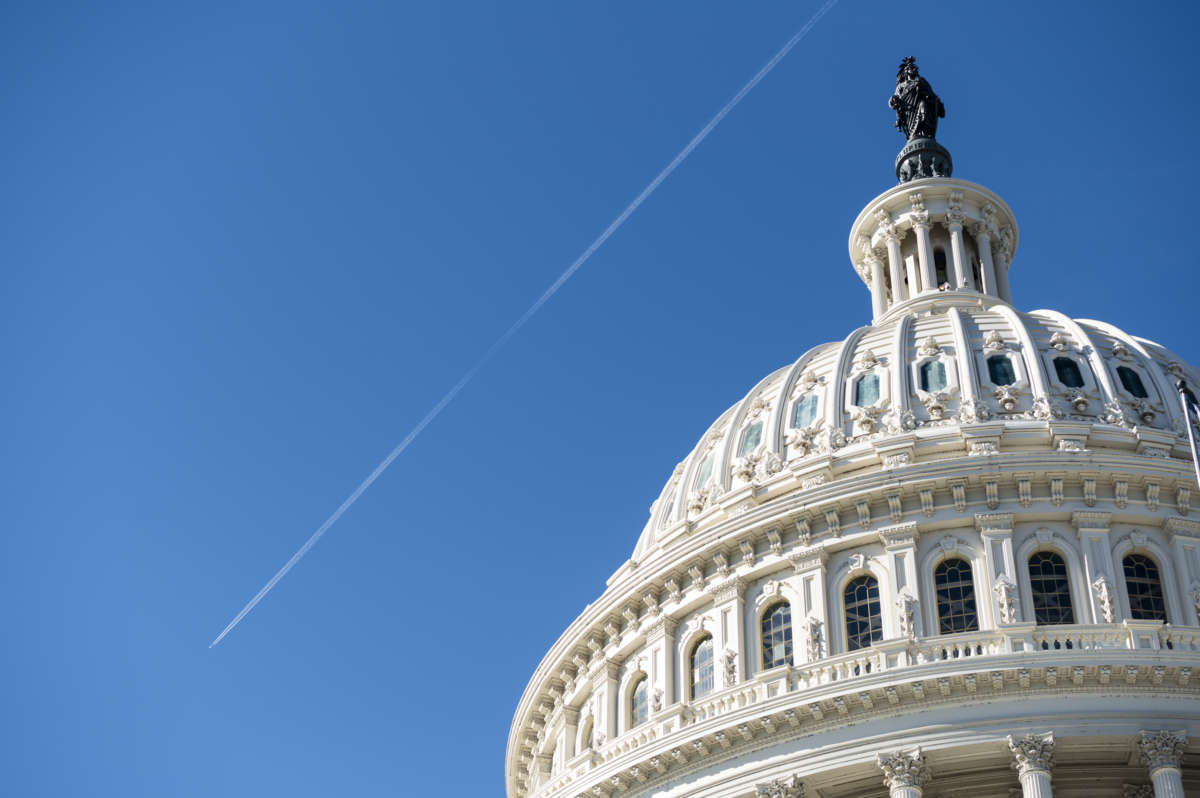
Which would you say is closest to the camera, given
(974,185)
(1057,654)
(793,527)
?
(1057,654)

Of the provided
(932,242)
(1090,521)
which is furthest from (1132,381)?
(932,242)

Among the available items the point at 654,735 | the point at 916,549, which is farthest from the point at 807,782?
the point at 916,549

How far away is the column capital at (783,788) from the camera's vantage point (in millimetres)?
45625

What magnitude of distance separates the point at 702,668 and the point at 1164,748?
1671 centimetres

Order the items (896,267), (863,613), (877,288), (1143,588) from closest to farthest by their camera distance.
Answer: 1. (1143,588)
2. (863,613)
3. (896,267)
4. (877,288)

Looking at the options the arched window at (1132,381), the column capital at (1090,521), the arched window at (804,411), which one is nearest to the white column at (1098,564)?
the column capital at (1090,521)

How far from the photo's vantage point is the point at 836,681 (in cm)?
4638

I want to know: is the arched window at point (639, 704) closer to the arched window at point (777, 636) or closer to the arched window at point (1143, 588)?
the arched window at point (777, 636)

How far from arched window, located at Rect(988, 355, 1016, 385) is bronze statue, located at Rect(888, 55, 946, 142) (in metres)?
27.2

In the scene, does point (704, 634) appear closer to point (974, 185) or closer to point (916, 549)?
point (916, 549)

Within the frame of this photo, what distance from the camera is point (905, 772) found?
44281 mm

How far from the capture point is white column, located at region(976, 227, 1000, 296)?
7519cm

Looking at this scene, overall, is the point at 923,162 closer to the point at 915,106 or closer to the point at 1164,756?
the point at 915,106

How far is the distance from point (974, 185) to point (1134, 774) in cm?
3901
